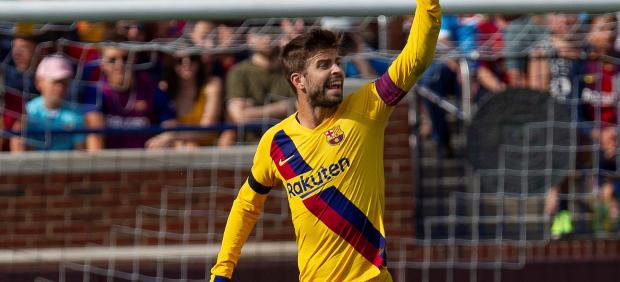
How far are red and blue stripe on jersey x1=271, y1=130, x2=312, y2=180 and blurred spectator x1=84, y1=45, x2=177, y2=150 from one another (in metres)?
4.17

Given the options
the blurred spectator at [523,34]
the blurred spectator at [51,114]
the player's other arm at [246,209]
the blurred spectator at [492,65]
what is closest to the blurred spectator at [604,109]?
the blurred spectator at [523,34]

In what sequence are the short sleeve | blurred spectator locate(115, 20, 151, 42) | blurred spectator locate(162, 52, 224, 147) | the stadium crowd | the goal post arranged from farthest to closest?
blurred spectator locate(115, 20, 151, 42)
blurred spectator locate(162, 52, 224, 147)
the stadium crowd
the goal post
the short sleeve

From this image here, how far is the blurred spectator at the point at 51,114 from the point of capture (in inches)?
397

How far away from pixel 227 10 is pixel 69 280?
402 centimetres

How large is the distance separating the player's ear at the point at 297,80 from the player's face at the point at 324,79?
0.17ft

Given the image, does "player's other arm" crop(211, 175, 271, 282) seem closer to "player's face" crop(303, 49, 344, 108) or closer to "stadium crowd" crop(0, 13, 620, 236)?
"player's face" crop(303, 49, 344, 108)

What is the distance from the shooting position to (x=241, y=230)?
6.36 metres

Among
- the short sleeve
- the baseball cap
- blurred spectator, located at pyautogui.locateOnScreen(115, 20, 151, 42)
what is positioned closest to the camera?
the short sleeve

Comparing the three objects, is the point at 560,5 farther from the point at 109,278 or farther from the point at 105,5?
the point at 109,278

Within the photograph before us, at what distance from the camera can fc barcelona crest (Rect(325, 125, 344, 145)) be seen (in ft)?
19.6

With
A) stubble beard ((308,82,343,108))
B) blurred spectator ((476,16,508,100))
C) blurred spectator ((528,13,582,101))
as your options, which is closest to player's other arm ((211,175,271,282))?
stubble beard ((308,82,343,108))

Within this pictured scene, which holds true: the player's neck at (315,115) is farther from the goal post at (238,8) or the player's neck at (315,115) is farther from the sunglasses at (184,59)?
the sunglasses at (184,59)

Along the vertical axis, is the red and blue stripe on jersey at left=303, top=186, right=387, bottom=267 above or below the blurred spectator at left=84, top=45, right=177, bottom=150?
below

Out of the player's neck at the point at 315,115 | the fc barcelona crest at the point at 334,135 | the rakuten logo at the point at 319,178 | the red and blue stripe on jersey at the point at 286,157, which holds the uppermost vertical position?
the player's neck at the point at 315,115
